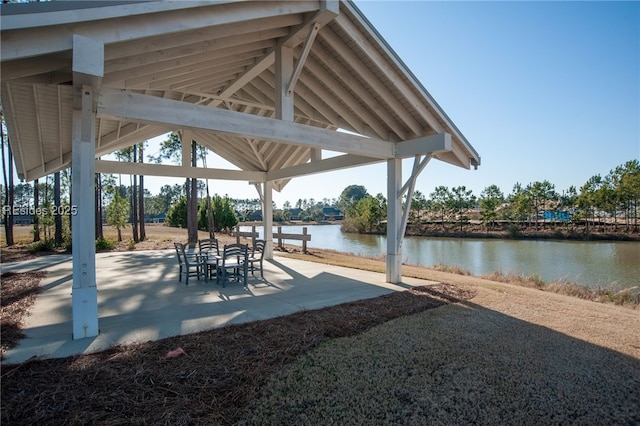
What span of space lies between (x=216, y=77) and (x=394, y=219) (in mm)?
4358

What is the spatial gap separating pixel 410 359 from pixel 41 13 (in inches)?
172

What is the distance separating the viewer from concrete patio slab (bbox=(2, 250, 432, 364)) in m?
3.70

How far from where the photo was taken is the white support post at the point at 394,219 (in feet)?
22.0

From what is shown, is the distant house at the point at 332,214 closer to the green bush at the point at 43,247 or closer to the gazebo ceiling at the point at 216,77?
the green bush at the point at 43,247

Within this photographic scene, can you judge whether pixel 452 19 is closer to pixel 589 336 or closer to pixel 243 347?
pixel 589 336

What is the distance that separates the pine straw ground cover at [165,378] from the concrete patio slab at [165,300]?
0.37 meters

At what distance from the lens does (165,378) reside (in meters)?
2.75

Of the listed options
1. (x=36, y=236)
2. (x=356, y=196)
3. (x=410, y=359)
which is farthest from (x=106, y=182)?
(x=356, y=196)

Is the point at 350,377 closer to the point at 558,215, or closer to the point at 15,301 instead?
the point at 15,301

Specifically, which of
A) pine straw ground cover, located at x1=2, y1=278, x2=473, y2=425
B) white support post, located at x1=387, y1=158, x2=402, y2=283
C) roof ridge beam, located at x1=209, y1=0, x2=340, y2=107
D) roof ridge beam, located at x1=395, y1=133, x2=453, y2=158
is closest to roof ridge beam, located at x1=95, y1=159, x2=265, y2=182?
roof ridge beam, located at x1=209, y1=0, x2=340, y2=107

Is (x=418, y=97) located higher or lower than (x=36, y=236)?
higher

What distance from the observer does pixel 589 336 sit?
13.0 feet

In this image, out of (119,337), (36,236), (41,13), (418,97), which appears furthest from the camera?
(36,236)

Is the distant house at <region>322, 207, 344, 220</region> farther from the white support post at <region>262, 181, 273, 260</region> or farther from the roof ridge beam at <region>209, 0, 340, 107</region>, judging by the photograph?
the roof ridge beam at <region>209, 0, 340, 107</region>
